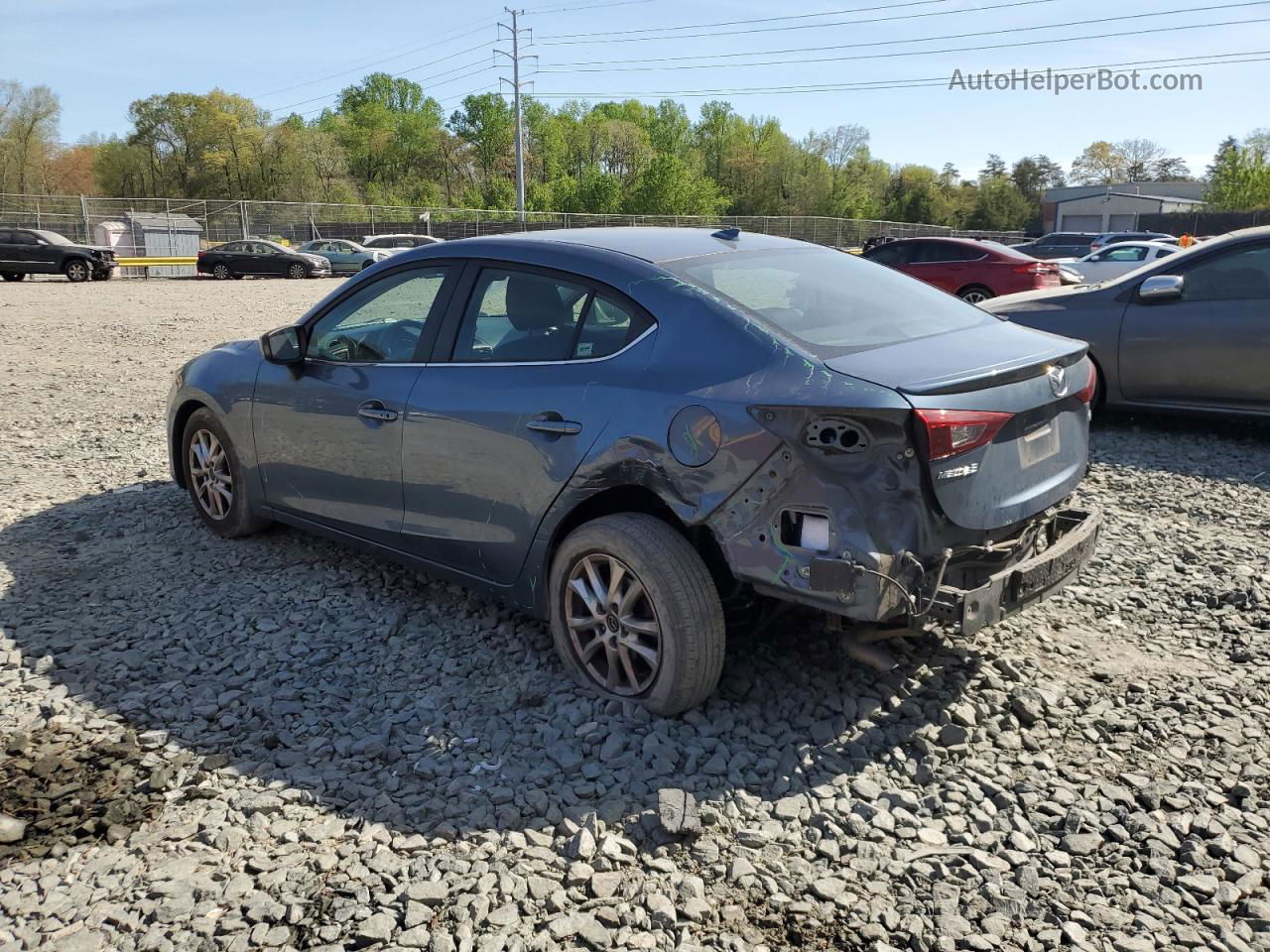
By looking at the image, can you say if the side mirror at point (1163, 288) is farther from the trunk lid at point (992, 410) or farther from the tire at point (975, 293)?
the tire at point (975, 293)

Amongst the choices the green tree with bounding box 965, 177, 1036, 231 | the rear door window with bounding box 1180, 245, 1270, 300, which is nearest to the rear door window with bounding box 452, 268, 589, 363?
the rear door window with bounding box 1180, 245, 1270, 300

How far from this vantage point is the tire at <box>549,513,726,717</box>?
346cm

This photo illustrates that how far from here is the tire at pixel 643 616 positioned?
346 centimetres

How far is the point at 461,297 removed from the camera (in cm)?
435

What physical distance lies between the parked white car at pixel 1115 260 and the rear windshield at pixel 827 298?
24.8 m

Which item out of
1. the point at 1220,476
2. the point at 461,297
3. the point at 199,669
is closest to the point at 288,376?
the point at 461,297

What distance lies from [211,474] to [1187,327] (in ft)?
22.3

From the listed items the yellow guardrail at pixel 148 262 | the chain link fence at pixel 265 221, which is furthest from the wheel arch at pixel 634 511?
the yellow guardrail at pixel 148 262

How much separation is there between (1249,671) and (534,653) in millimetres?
2856

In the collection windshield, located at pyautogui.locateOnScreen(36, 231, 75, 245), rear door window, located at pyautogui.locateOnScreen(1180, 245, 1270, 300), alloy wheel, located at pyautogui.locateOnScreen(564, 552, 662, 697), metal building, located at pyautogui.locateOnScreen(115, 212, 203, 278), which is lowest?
alloy wheel, located at pyautogui.locateOnScreen(564, 552, 662, 697)

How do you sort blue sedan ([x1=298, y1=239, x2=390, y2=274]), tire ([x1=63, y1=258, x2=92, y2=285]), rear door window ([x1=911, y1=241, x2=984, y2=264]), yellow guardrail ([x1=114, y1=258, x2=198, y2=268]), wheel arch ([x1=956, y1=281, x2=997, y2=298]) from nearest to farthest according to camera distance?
wheel arch ([x1=956, y1=281, x2=997, y2=298]), rear door window ([x1=911, y1=241, x2=984, y2=264]), tire ([x1=63, y1=258, x2=92, y2=285]), yellow guardrail ([x1=114, y1=258, x2=198, y2=268]), blue sedan ([x1=298, y1=239, x2=390, y2=274])

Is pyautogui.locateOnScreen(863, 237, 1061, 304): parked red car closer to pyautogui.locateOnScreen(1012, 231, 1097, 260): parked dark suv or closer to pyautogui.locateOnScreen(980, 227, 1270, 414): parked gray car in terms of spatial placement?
pyautogui.locateOnScreen(980, 227, 1270, 414): parked gray car

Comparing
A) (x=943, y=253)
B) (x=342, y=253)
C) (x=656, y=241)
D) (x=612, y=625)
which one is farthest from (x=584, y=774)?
(x=342, y=253)

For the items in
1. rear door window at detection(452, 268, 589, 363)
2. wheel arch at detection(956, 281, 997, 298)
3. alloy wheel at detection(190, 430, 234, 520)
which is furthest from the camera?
wheel arch at detection(956, 281, 997, 298)
